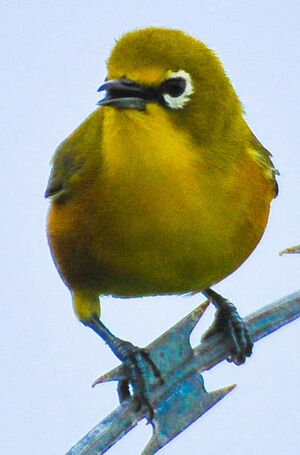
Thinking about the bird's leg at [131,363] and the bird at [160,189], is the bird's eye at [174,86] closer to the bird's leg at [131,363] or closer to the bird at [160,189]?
the bird at [160,189]

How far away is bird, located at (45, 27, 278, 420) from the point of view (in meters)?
3.68

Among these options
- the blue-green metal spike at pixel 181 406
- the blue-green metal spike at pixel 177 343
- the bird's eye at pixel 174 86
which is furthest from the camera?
the bird's eye at pixel 174 86

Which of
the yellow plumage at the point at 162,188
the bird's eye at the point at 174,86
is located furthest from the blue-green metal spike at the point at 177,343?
the bird's eye at the point at 174,86

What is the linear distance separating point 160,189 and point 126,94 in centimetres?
52

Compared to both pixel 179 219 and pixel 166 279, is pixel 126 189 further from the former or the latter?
pixel 166 279

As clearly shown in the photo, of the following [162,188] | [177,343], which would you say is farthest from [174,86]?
[177,343]

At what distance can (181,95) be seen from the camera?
380 cm

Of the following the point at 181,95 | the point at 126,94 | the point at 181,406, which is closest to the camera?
the point at 181,406

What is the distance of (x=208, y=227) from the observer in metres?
4.04

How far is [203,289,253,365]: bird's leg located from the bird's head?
0.92 m

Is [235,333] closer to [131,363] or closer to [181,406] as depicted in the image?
[131,363]

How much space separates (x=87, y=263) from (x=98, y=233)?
0.24 m

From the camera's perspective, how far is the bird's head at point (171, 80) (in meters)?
3.58

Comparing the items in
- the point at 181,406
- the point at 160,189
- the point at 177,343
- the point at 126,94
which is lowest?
the point at 181,406
